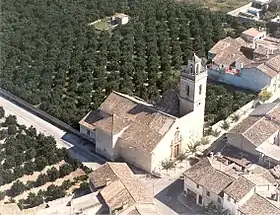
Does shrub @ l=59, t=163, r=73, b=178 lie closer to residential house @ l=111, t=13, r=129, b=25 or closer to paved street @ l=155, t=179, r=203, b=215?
paved street @ l=155, t=179, r=203, b=215

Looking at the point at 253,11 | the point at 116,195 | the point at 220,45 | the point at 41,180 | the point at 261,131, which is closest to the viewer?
the point at 116,195

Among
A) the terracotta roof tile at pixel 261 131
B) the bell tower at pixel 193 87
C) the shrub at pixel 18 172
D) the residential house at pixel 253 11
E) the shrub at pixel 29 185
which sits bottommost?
the shrub at pixel 29 185

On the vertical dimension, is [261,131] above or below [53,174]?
above

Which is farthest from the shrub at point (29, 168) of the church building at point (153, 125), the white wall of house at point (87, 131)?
the white wall of house at point (87, 131)

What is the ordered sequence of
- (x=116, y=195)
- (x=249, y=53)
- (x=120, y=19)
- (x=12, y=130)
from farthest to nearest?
(x=120, y=19) → (x=249, y=53) → (x=12, y=130) → (x=116, y=195)

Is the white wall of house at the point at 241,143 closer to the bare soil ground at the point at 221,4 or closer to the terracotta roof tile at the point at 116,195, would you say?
the terracotta roof tile at the point at 116,195

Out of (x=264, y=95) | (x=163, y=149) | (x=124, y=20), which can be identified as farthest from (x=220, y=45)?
(x=163, y=149)

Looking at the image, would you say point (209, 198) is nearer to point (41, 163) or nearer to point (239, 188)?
point (239, 188)

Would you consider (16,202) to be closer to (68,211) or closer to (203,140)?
(68,211)
